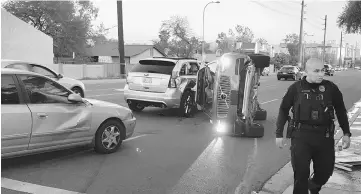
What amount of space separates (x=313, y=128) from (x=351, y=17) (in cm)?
2292

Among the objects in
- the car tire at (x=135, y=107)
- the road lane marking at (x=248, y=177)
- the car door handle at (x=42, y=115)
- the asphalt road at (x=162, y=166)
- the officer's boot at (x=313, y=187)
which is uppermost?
the car door handle at (x=42, y=115)

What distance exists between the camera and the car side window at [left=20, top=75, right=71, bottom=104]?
5027 mm

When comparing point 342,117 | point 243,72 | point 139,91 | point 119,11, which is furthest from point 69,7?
point 342,117

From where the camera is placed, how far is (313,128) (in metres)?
3.67

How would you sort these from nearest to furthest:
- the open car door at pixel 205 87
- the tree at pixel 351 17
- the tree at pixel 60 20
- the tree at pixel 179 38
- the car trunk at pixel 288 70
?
the open car door at pixel 205 87, the tree at pixel 351 17, the car trunk at pixel 288 70, the tree at pixel 60 20, the tree at pixel 179 38

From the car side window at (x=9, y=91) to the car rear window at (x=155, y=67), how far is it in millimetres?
5107

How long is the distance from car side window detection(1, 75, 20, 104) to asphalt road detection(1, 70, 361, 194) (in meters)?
1.00

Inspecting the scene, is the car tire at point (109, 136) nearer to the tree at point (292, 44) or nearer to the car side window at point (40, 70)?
the car side window at point (40, 70)

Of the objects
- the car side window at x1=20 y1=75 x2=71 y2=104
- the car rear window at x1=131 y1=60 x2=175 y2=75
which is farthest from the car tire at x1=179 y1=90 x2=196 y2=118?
the car side window at x1=20 y1=75 x2=71 y2=104

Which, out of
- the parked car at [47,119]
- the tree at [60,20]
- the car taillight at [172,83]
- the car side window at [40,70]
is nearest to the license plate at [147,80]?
the car taillight at [172,83]

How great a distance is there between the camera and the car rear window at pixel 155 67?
9.68 meters

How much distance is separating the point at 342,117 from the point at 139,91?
651 centimetres

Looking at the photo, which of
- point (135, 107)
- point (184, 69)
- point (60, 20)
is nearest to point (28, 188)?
point (184, 69)

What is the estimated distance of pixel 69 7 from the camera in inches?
1756
